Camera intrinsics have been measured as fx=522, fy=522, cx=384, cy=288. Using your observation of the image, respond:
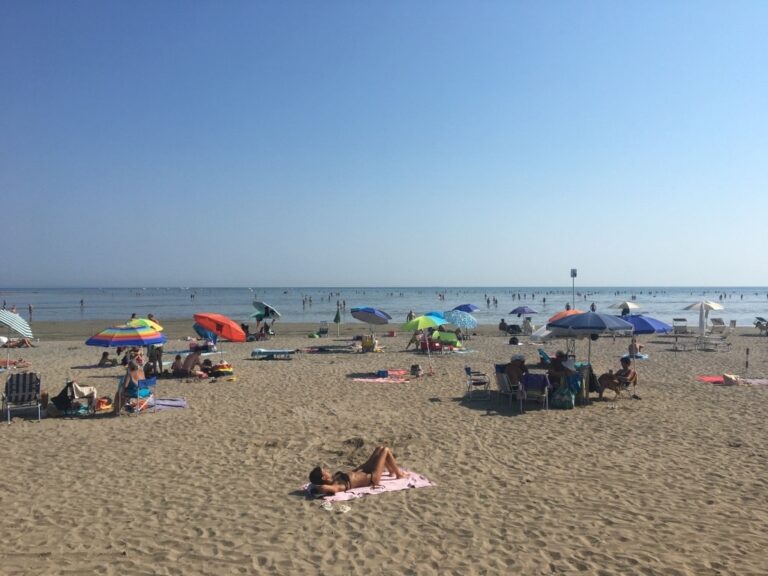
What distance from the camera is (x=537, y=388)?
35.6 ft

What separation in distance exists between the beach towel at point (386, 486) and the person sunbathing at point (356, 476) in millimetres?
50

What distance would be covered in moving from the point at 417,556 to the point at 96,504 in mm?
3721

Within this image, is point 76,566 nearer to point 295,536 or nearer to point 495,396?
point 295,536

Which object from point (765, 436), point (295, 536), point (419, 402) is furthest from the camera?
point (419, 402)

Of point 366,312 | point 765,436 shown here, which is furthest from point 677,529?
point 366,312

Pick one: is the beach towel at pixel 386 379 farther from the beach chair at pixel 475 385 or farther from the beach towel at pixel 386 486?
the beach towel at pixel 386 486

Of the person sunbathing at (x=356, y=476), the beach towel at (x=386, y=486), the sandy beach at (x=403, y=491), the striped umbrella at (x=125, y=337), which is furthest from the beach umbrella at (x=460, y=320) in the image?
the person sunbathing at (x=356, y=476)

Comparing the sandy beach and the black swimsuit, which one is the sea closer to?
the sandy beach

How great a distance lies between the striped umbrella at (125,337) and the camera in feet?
37.8

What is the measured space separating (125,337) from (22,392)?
7.34 ft

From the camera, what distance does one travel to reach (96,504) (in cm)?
589

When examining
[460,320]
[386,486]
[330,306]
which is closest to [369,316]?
[460,320]

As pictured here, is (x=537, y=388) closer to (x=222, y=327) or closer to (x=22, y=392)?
(x=222, y=327)

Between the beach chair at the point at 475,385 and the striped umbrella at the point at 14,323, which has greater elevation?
the striped umbrella at the point at 14,323
